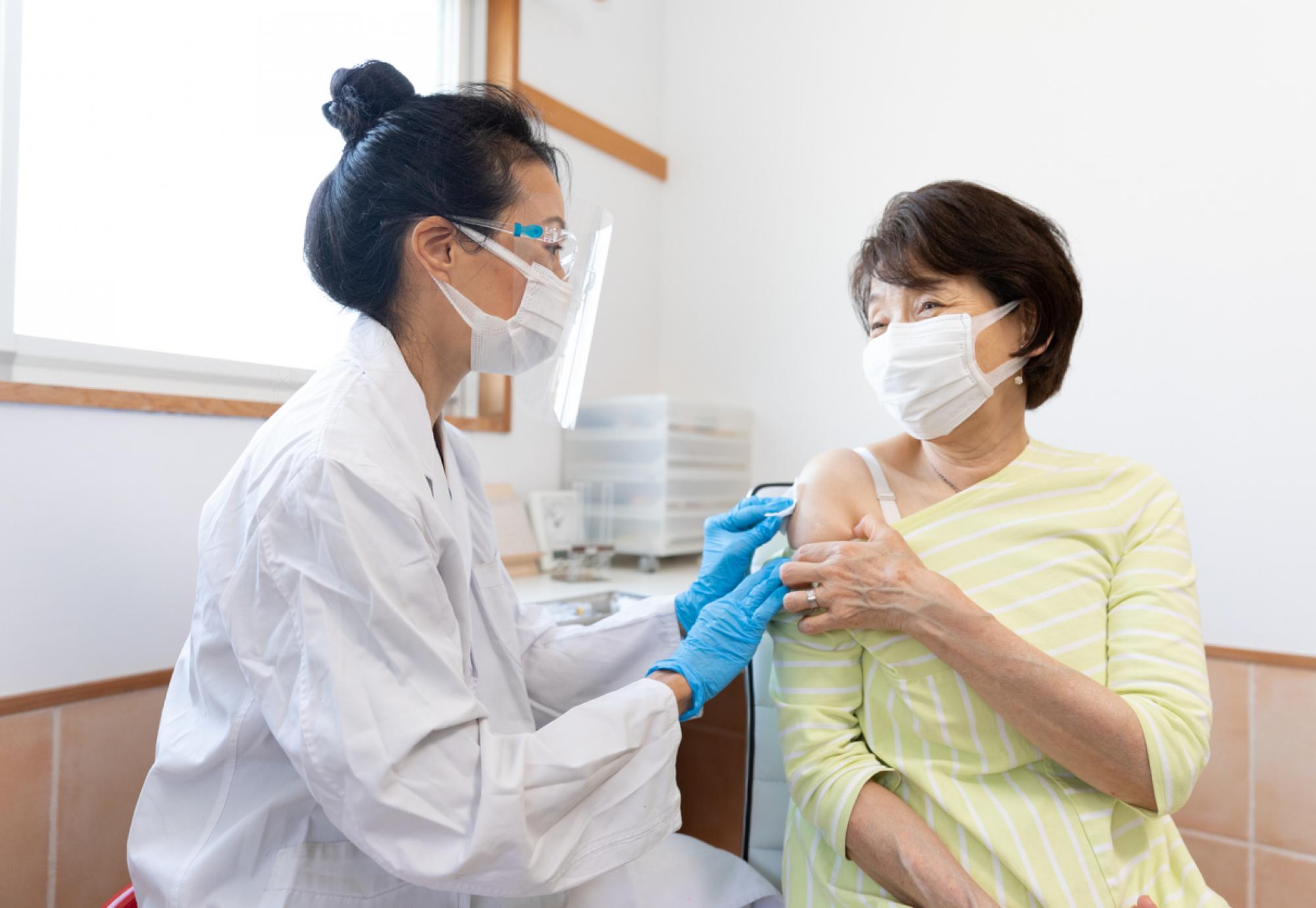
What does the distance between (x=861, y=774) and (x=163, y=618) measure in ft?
3.91

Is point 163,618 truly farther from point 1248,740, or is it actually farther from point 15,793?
point 1248,740

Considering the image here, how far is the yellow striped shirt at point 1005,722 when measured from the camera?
0.98m

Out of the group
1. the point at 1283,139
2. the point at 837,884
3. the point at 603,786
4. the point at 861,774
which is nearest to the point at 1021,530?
the point at 861,774

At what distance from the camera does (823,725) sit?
1.07 meters

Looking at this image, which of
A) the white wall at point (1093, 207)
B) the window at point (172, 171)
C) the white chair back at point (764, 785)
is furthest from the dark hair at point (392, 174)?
the white wall at point (1093, 207)

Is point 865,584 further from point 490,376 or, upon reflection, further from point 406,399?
point 490,376

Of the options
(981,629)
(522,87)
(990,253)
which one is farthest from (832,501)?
(522,87)

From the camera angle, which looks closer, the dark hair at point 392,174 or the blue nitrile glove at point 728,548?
the dark hair at point 392,174

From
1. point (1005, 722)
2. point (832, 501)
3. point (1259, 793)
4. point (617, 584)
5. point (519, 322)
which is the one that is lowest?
point (1259, 793)

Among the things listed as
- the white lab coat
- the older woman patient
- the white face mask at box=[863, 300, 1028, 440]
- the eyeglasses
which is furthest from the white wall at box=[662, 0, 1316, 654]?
the white lab coat

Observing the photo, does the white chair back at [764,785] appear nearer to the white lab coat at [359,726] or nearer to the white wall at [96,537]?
the white lab coat at [359,726]

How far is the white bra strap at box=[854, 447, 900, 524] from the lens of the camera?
1179 mm

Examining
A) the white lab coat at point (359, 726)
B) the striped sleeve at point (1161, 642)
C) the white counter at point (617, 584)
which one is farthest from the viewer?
the white counter at point (617, 584)

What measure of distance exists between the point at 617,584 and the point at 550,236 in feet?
3.59
